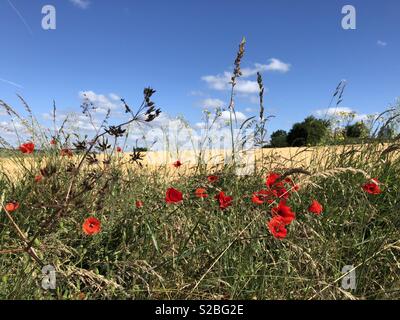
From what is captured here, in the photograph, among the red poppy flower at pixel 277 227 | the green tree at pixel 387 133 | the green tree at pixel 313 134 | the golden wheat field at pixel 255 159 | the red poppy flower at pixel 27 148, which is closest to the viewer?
→ the red poppy flower at pixel 277 227

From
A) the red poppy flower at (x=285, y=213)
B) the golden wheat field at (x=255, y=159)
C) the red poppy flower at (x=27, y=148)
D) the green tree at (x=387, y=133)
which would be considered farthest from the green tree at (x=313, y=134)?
the red poppy flower at (x=27, y=148)

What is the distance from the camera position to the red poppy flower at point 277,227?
1.81m

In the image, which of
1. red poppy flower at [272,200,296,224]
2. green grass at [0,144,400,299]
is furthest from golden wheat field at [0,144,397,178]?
red poppy flower at [272,200,296,224]

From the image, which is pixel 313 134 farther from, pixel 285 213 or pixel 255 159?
pixel 285 213

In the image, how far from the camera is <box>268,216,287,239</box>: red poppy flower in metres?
1.81

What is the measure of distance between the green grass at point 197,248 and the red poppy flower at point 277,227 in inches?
3.0

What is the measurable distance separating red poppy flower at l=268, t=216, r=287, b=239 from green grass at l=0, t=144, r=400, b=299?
0.25 ft

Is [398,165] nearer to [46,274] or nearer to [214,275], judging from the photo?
[214,275]

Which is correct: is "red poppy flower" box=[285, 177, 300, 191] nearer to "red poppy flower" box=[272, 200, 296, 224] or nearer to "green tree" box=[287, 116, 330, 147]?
"red poppy flower" box=[272, 200, 296, 224]

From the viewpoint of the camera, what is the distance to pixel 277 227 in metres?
1.86

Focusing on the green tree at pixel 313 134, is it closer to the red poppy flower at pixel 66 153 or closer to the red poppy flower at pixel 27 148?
the red poppy flower at pixel 66 153

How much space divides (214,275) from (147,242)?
0.45 metres
